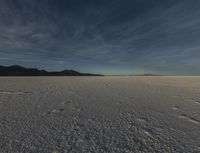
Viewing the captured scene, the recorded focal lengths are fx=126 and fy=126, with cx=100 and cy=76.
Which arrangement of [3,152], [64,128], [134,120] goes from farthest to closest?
1. [134,120]
2. [64,128]
3. [3,152]

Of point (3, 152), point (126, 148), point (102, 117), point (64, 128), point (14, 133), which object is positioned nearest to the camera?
point (3, 152)

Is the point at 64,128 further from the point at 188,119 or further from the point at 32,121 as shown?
the point at 188,119

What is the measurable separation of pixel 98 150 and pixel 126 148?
44cm

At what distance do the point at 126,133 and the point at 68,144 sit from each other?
1.12 m

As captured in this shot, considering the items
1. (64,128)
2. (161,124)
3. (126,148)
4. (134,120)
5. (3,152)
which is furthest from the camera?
(134,120)

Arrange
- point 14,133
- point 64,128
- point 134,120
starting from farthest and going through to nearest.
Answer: point 134,120
point 64,128
point 14,133

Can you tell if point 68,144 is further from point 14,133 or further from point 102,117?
point 102,117

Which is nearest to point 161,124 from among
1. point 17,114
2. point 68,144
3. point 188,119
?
point 188,119

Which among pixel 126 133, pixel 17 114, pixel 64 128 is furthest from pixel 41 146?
pixel 17 114

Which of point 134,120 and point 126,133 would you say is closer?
point 126,133

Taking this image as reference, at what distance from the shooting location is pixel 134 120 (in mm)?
3168

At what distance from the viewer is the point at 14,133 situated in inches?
94.2

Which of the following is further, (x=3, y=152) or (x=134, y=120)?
(x=134, y=120)

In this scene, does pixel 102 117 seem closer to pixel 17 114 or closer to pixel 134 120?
pixel 134 120
